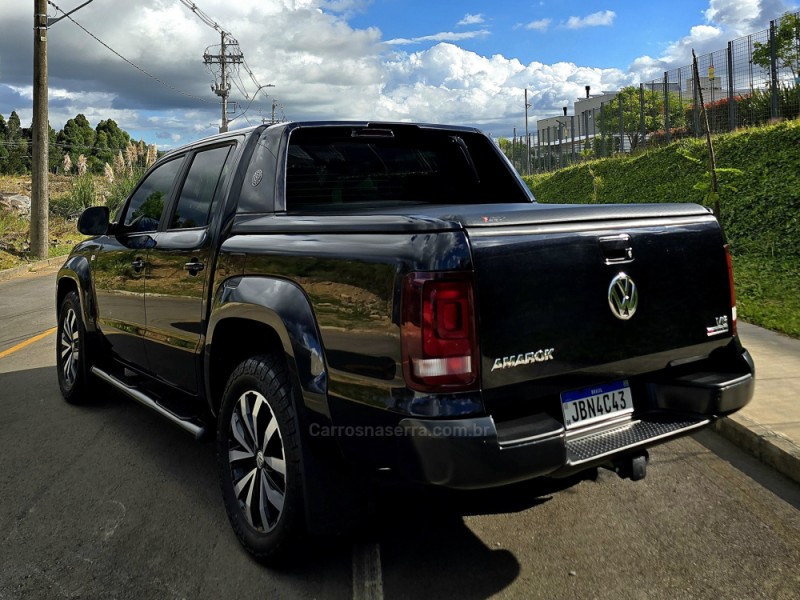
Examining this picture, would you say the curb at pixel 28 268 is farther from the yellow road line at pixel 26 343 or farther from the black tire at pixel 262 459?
the black tire at pixel 262 459

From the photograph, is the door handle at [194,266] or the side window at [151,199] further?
the side window at [151,199]

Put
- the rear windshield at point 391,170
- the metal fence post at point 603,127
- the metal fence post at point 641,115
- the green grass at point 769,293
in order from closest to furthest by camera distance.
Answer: the rear windshield at point 391,170, the green grass at point 769,293, the metal fence post at point 641,115, the metal fence post at point 603,127

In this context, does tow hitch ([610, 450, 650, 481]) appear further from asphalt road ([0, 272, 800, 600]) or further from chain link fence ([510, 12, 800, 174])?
chain link fence ([510, 12, 800, 174])

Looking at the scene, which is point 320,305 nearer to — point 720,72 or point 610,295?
point 610,295

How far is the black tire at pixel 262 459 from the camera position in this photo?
2.85 m

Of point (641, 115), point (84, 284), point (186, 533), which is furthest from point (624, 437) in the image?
point (641, 115)

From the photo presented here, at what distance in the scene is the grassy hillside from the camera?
8.89m

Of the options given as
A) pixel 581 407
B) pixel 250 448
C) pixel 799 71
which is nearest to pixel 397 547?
pixel 250 448

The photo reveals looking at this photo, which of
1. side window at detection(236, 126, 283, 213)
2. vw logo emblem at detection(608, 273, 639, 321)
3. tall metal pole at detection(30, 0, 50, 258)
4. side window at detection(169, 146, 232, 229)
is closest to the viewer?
vw logo emblem at detection(608, 273, 639, 321)

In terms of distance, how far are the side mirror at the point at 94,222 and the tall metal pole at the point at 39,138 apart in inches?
606

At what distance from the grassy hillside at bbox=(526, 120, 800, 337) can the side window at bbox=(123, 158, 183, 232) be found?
20.1 feet

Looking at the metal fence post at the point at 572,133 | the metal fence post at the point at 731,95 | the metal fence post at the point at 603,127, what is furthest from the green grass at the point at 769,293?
the metal fence post at the point at 572,133

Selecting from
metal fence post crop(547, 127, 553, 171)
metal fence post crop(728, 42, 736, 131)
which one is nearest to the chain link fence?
metal fence post crop(728, 42, 736, 131)

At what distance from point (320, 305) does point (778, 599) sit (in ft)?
7.06
